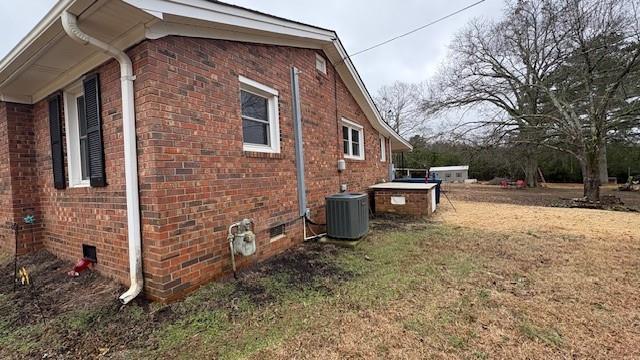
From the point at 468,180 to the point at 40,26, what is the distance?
3885 cm

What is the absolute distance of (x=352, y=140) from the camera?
28.4 ft

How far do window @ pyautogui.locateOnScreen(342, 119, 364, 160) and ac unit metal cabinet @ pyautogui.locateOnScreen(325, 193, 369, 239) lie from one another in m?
2.73

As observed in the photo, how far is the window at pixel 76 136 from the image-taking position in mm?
4082

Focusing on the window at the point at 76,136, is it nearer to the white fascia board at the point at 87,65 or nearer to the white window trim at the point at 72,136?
the white window trim at the point at 72,136

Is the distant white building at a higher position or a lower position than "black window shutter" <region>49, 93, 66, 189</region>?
lower

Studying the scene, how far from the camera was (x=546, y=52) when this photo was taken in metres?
15.5

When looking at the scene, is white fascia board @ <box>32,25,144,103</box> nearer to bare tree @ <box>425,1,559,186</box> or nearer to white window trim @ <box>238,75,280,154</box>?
white window trim @ <box>238,75,280,154</box>

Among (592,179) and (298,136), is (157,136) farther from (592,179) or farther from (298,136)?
(592,179)

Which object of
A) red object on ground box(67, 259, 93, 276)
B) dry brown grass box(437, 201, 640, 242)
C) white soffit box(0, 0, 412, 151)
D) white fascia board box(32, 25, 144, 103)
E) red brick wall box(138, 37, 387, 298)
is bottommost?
dry brown grass box(437, 201, 640, 242)

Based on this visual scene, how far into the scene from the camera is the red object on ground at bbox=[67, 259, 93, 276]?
12.1 feet

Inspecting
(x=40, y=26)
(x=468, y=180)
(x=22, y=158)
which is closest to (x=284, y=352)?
(x=40, y=26)

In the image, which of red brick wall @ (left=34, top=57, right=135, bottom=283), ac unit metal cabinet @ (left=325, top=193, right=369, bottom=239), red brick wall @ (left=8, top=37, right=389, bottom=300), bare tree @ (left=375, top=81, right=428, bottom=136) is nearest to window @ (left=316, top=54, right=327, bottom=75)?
red brick wall @ (left=8, top=37, right=389, bottom=300)

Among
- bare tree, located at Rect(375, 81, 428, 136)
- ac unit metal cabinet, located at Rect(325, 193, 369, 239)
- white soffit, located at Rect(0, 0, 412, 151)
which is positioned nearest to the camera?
white soffit, located at Rect(0, 0, 412, 151)

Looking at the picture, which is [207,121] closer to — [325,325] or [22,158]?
[325,325]
